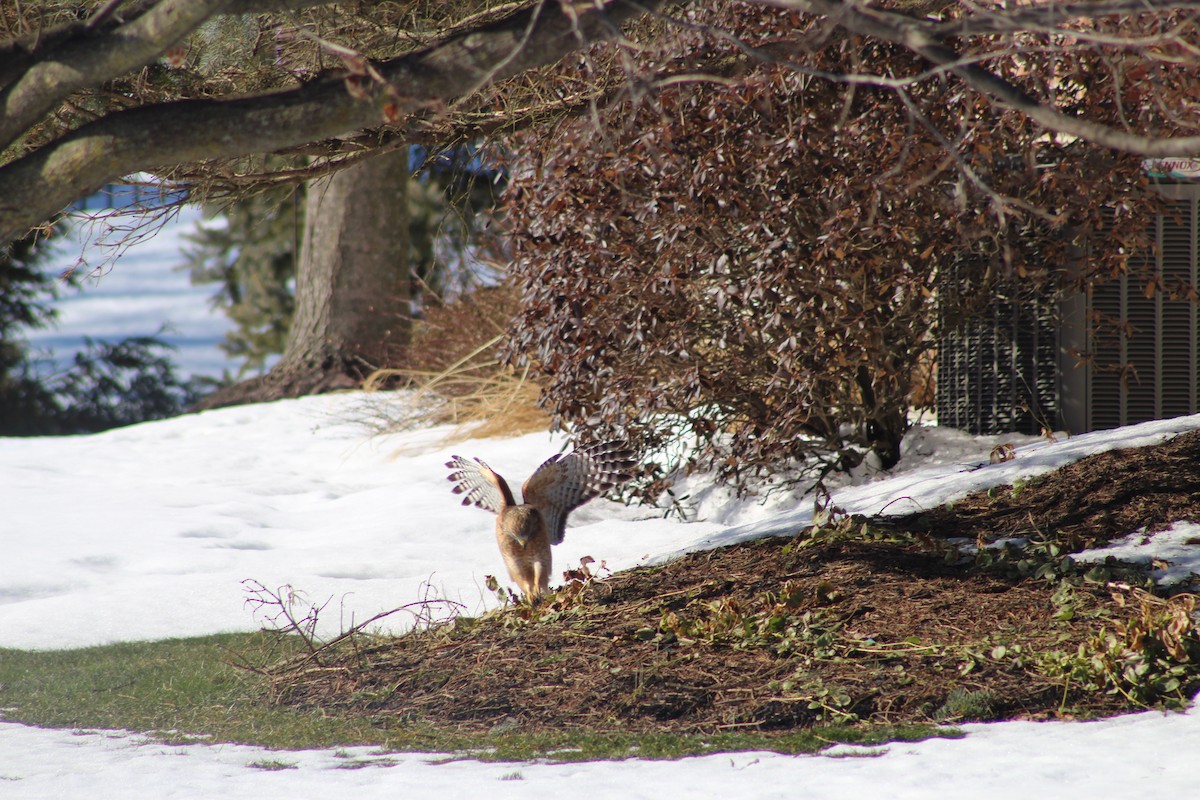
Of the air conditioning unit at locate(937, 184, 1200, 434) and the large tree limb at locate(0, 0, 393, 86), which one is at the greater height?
the large tree limb at locate(0, 0, 393, 86)

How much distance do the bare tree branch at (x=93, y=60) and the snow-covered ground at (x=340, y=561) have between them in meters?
2.30

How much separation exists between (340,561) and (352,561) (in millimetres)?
85

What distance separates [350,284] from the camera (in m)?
14.7

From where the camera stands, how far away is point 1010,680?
4.28 metres

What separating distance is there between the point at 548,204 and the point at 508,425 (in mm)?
4480

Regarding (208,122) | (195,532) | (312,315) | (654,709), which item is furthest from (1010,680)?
(312,315)

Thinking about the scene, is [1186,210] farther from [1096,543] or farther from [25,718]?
[25,718]

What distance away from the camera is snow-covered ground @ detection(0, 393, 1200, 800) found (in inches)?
138

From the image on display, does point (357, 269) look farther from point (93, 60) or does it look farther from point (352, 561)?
point (93, 60)

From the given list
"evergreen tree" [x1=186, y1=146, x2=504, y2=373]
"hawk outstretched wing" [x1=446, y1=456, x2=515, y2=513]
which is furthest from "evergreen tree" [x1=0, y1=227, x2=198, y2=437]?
"hawk outstretched wing" [x1=446, y1=456, x2=515, y2=513]

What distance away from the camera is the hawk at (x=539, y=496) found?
18.9 ft

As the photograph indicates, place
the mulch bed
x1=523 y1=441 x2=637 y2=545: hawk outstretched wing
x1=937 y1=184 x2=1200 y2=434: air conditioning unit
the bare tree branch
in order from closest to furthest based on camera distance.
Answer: the bare tree branch, the mulch bed, x1=523 y1=441 x2=637 y2=545: hawk outstretched wing, x1=937 y1=184 x2=1200 y2=434: air conditioning unit

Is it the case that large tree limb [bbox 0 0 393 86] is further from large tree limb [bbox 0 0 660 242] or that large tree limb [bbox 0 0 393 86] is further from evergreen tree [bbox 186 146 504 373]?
evergreen tree [bbox 186 146 504 373]

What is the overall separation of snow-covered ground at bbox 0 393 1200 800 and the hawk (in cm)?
76
